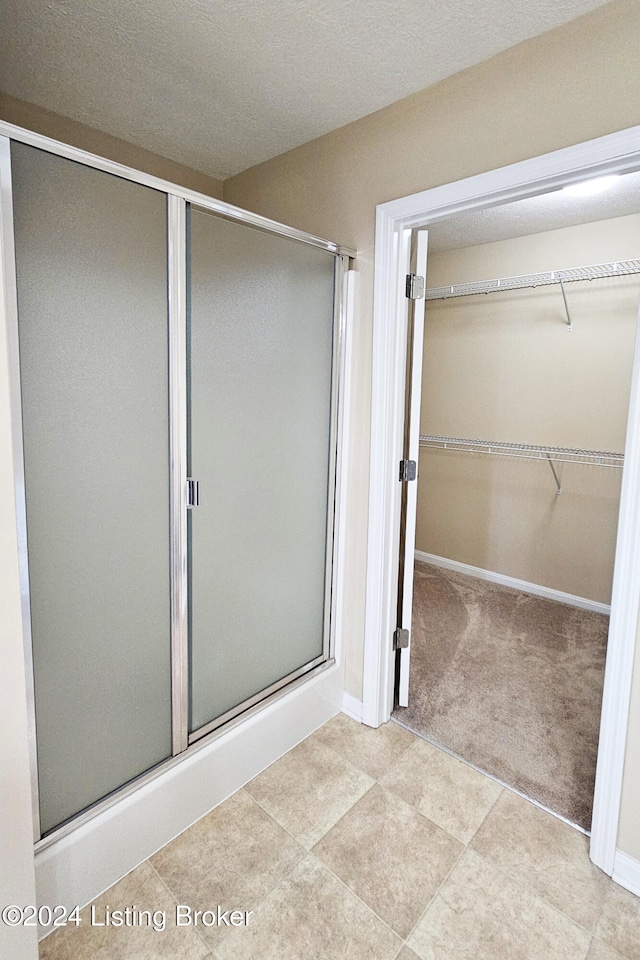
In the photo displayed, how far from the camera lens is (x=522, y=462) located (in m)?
3.69

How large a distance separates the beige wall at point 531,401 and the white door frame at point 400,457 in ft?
6.21

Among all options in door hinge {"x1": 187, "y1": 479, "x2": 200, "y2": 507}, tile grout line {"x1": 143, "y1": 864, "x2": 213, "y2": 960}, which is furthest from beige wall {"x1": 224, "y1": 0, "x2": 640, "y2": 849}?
tile grout line {"x1": 143, "y1": 864, "x2": 213, "y2": 960}

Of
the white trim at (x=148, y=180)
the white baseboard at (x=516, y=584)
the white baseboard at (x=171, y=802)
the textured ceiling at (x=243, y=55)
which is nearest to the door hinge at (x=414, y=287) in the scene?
the white trim at (x=148, y=180)

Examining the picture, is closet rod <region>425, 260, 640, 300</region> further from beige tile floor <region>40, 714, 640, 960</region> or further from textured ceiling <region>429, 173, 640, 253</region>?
beige tile floor <region>40, 714, 640, 960</region>

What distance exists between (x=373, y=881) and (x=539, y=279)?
11.1ft

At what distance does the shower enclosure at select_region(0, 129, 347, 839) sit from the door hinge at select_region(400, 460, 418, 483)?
1.29 feet

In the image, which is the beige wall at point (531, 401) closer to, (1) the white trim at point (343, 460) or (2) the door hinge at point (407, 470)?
(2) the door hinge at point (407, 470)

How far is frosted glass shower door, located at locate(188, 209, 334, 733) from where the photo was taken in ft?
5.33

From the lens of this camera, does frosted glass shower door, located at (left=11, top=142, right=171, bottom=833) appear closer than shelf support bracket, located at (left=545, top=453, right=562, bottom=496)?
Yes

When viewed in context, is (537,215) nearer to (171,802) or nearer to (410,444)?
(410,444)

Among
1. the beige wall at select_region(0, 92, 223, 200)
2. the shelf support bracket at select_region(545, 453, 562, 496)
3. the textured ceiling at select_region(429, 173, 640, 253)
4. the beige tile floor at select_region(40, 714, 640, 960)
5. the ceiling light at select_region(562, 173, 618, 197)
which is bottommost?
the beige tile floor at select_region(40, 714, 640, 960)

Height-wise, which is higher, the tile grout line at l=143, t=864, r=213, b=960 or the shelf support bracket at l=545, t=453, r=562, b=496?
the shelf support bracket at l=545, t=453, r=562, b=496

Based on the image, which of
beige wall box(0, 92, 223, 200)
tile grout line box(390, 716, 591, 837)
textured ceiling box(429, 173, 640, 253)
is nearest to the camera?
tile grout line box(390, 716, 591, 837)

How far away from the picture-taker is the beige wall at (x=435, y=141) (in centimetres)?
141
